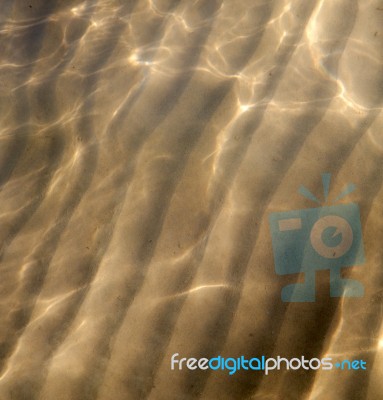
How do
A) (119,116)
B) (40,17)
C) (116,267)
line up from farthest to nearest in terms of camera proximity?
(40,17) → (119,116) → (116,267)

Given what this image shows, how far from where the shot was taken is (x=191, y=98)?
294 cm

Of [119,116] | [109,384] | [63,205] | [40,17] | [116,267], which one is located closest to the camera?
[109,384]

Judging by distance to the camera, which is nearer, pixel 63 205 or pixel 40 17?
pixel 63 205

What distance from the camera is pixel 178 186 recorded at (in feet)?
8.92

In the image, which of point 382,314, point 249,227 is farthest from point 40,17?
point 382,314

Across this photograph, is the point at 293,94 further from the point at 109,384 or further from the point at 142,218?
the point at 109,384

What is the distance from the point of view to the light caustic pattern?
8.01 ft

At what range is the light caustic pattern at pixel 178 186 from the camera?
8.01ft

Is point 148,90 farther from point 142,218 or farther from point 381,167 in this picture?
point 381,167

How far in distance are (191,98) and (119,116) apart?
2.02ft

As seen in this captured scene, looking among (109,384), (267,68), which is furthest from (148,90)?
(109,384)

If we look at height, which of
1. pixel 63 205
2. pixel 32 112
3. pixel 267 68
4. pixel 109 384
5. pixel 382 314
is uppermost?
pixel 32 112

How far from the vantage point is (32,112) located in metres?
3.10

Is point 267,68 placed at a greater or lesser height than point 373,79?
greater
